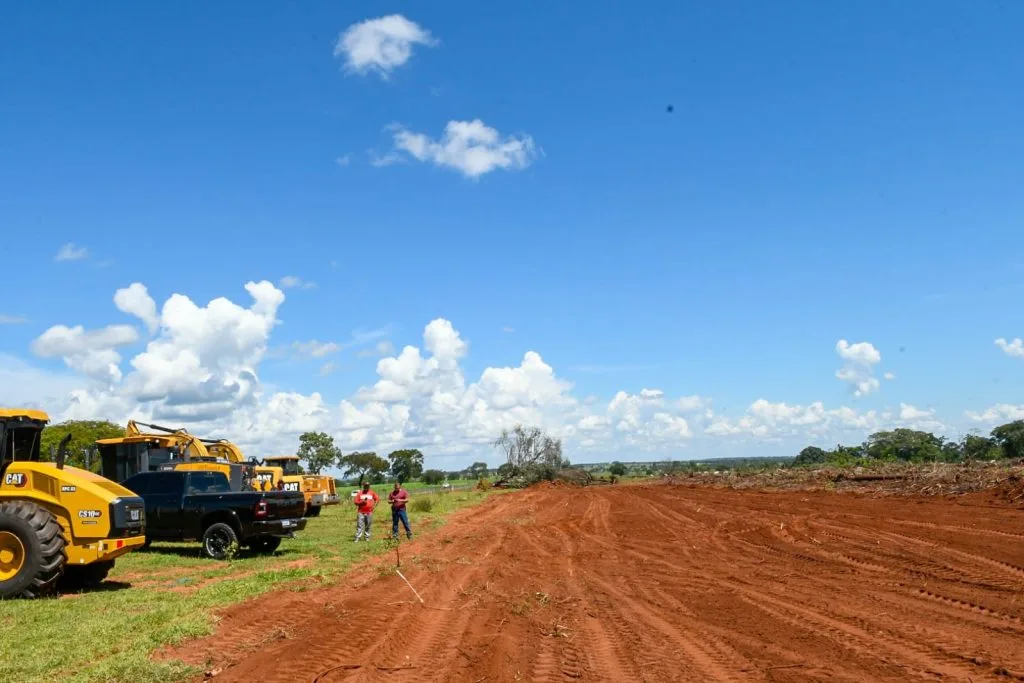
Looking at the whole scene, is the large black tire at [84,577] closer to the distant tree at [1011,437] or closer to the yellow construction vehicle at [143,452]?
the yellow construction vehicle at [143,452]

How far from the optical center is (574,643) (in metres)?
8.34

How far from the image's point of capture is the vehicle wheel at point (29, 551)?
441 inches

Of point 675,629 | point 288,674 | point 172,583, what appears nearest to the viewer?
point 288,674

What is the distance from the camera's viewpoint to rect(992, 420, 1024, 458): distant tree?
4455 centimetres

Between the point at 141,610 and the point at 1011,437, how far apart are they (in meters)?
55.7

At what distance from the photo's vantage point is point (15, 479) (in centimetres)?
1208

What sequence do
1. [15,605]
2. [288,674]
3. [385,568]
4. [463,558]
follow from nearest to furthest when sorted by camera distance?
[288,674] → [15,605] → [385,568] → [463,558]

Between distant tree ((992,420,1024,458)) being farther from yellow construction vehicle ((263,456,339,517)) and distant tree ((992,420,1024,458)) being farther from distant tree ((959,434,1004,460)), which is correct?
yellow construction vehicle ((263,456,339,517))

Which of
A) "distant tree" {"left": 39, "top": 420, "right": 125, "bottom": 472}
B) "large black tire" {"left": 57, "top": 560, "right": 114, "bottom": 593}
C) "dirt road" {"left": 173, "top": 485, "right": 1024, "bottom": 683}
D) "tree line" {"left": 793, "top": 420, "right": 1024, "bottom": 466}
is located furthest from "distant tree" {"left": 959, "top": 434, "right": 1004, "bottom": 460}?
"distant tree" {"left": 39, "top": 420, "right": 125, "bottom": 472}

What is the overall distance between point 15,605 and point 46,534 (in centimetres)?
106

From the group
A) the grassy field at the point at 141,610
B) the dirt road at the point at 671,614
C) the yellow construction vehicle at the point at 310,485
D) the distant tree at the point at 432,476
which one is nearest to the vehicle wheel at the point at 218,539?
the grassy field at the point at 141,610

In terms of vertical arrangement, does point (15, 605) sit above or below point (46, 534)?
below

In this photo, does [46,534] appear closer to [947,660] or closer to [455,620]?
[455,620]

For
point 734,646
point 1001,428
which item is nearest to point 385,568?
point 734,646
